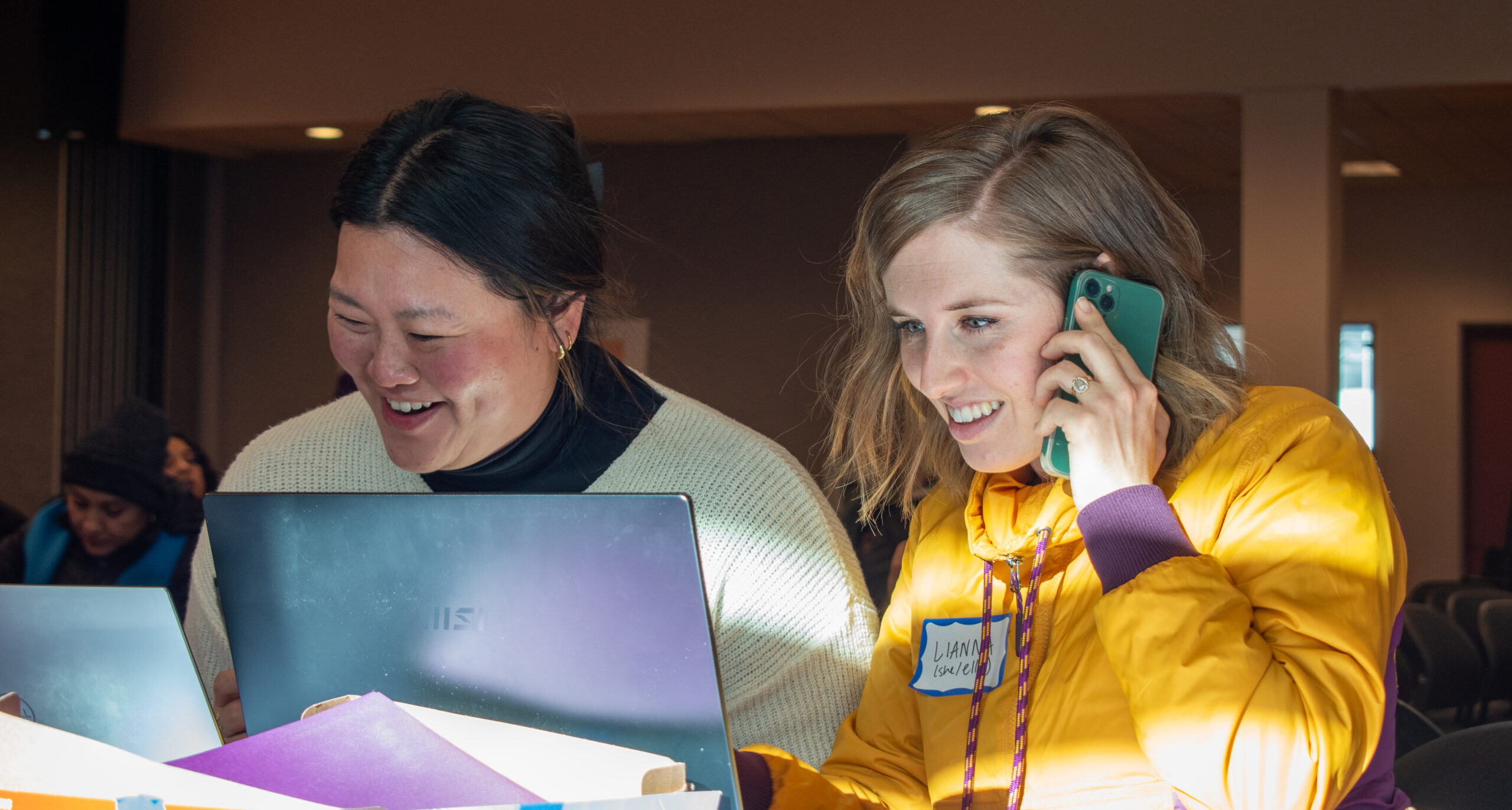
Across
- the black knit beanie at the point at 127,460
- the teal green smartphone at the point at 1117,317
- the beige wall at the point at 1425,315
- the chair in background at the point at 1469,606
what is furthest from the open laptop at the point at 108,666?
the beige wall at the point at 1425,315

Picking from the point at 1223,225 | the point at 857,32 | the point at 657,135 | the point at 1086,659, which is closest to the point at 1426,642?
the point at 857,32

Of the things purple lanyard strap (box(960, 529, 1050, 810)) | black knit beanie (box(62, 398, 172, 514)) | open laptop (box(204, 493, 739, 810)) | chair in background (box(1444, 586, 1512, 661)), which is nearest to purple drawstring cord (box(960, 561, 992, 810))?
purple lanyard strap (box(960, 529, 1050, 810))

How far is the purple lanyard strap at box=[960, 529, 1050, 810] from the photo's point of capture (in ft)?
3.71

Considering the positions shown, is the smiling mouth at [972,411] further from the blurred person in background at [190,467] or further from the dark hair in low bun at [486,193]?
the blurred person in background at [190,467]

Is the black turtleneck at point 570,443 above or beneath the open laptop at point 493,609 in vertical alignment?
above

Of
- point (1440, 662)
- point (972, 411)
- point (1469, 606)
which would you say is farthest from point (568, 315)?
point (1469, 606)

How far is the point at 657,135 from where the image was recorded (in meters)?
6.11

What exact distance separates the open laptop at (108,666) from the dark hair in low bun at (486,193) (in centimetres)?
48

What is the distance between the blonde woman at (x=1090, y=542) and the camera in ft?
3.11

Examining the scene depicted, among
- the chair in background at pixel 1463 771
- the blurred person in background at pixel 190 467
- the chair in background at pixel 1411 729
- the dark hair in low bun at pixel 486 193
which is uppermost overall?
the dark hair in low bun at pixel 486 193

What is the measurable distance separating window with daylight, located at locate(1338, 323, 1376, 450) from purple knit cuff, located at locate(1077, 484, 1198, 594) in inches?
331

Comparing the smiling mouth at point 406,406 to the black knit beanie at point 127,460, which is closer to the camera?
the smiling mouth at point 406,406

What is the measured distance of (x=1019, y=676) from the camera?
45.8 inches

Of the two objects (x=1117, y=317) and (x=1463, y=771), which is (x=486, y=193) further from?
(x=1463, y=771)
